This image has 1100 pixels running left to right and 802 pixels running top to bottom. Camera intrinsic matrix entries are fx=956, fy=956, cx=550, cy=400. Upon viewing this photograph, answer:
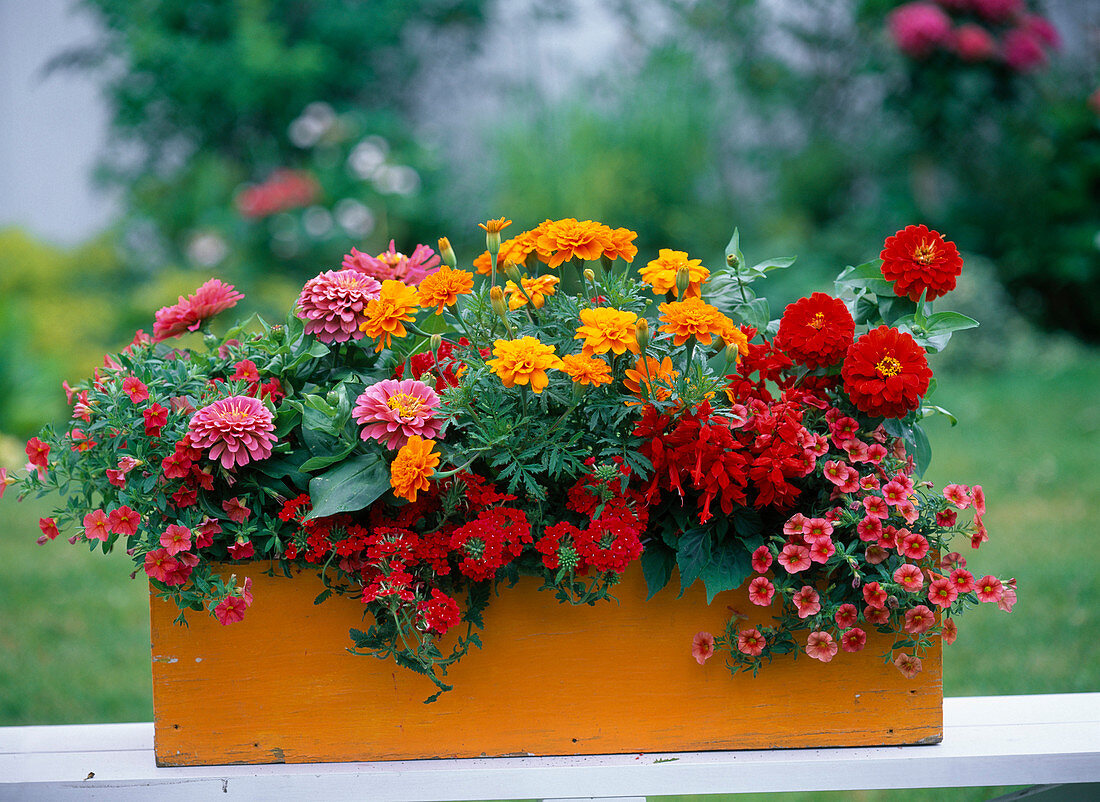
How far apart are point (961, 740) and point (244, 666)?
84 cm

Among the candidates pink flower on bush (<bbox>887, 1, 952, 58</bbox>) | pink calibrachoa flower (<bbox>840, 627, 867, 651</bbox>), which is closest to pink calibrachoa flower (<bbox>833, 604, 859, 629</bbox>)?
pink calibrachoa flower (<bbox>840, 627, 867, 651</bbox>)

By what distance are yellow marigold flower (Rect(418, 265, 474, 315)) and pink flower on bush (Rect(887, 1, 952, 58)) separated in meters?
4.42

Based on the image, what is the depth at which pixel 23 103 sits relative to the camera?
15.9 feet

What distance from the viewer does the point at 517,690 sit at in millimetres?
1085

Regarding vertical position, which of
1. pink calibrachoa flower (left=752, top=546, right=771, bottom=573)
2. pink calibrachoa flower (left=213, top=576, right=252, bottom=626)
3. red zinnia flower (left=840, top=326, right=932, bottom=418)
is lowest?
pink calibrachoa flower (left=752, top=546, right=771, bottom=573)

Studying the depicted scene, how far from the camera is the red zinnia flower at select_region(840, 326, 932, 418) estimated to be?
1027 mm

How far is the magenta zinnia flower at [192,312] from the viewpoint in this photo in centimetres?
121

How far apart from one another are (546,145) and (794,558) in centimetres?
389

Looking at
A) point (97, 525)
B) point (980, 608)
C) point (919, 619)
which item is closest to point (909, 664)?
point (919, 619)

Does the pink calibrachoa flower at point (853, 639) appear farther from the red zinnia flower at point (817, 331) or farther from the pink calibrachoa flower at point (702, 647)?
the red zinnia flower at point (817, 331)

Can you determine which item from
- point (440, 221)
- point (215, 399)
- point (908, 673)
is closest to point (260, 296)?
point (440, 221)

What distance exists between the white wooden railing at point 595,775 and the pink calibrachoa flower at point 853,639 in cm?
13

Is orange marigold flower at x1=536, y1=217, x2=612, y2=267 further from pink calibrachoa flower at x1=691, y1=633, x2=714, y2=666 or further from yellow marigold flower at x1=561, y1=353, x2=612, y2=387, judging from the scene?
pink calibrachoa flower at x1=691, y1=633, x2=714, y2=666

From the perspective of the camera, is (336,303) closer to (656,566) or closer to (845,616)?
(656,566)
